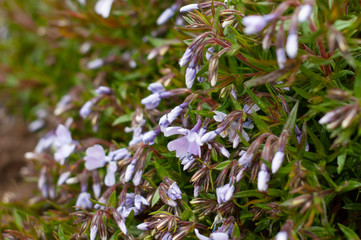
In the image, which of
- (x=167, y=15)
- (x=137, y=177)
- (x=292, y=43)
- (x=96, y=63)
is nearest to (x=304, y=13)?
(x=292, y=43)

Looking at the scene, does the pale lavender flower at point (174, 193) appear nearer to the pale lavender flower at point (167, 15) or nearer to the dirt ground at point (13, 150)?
the pale lavender flower at point (167, 15)

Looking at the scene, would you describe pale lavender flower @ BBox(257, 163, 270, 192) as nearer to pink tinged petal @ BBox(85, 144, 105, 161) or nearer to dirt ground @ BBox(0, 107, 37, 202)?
pink tinged petal @ BBox(85, 144, 105, 161)

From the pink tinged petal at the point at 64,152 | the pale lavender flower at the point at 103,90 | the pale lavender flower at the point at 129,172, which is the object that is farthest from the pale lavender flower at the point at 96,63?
the pale lavender flower at the point at 129,172

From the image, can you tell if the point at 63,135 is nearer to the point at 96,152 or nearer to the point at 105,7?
the point at 96,152

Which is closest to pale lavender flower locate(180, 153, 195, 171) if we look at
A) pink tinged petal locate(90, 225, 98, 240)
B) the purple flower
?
the purple flower

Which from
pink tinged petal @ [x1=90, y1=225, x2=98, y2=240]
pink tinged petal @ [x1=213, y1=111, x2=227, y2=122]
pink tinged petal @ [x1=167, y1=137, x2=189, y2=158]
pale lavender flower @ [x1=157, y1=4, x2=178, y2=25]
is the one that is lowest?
pink tinged petal @ [x1=90, y1=225, x2=98, y2=240]

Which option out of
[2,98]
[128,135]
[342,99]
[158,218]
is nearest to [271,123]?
[342,99]

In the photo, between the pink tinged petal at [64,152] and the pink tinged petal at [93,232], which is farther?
the pink tinged petal at [64,152]
